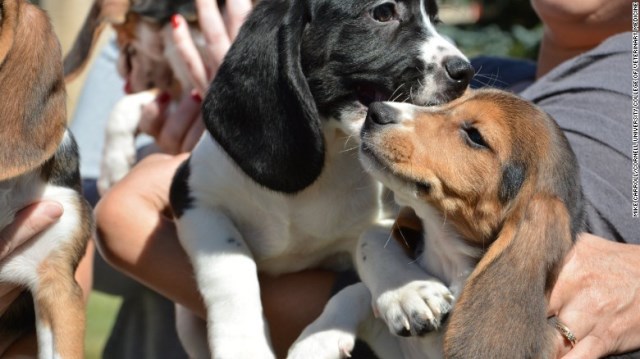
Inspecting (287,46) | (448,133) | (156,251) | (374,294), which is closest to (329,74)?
(287,46)

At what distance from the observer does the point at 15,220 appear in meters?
3.63

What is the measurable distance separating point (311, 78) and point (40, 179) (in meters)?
1.13

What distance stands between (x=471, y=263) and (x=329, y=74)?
0.89 metres

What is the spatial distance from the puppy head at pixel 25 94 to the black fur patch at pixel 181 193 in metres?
0.68

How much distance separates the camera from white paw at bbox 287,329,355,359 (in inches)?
137

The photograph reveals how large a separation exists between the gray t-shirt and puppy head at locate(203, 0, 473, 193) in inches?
29.5

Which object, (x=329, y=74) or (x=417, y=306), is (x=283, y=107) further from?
(x=417, y=306)

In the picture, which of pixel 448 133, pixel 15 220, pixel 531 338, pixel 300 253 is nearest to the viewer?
pixel 531 338

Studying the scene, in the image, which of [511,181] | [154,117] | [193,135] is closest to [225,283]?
[511,181]

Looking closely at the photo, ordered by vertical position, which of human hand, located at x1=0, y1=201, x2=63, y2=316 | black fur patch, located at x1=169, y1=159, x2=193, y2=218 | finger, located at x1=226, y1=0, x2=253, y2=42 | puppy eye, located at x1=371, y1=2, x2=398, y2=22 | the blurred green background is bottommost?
the blurred green background

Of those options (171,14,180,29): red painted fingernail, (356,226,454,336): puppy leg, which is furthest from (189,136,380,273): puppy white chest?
(171,14,180,29): red painted fingernail

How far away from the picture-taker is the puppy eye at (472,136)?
3391 mm

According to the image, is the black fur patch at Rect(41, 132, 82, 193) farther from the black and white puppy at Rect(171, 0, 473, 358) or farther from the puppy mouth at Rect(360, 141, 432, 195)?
the puppy mouth at Rect(360, 141, 432, 195)

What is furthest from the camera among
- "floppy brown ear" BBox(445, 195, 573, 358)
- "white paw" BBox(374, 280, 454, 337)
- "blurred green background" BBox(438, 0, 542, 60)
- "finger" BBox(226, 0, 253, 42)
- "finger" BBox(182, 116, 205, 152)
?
"blurred green background" BBox(438, 0, 542, 60)
